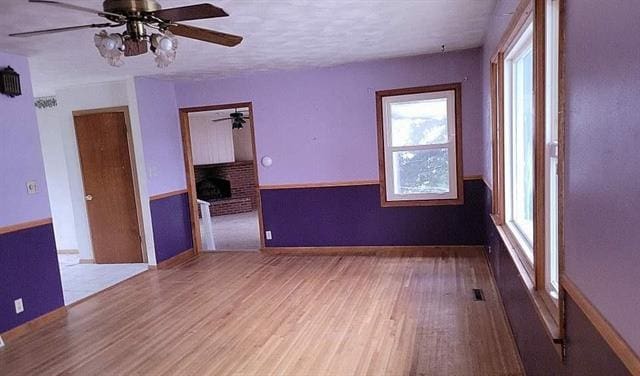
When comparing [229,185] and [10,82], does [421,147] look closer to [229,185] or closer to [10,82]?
[10,82]

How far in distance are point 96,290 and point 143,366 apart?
2095 mm

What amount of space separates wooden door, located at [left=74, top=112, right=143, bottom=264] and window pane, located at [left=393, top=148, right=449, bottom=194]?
3325mm

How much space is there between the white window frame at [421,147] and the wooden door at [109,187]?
3.18 metres

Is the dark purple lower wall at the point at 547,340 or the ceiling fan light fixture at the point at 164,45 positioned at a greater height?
the ceiling fan light fixture at the point at 164,45

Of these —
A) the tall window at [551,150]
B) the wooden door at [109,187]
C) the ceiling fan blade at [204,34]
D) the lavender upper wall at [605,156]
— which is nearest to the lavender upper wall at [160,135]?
the wooden door at [109,187]

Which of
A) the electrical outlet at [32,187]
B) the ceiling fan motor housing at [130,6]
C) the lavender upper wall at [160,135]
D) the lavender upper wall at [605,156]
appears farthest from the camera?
the lavender upper wall at [160,135]

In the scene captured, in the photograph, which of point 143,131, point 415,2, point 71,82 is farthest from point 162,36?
point 71,82

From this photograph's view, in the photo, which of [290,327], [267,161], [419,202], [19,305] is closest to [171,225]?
[267,161]

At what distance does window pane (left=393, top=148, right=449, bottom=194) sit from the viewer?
190 inches

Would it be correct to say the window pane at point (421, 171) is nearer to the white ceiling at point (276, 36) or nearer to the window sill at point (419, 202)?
the window sill at point (419, 202)

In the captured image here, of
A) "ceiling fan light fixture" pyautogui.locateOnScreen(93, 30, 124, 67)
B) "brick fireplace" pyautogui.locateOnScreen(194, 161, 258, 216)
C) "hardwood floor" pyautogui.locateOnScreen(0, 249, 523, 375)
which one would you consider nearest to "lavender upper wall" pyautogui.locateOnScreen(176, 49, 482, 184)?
"hardwood floor" pyautogui.locateOnScreen(0, 249, 523, 375)

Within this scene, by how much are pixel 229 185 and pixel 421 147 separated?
6102 mm

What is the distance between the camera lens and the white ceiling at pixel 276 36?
270 cm

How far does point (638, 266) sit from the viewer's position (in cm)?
87
